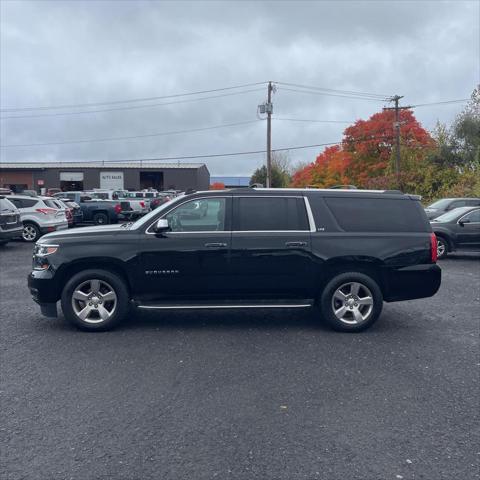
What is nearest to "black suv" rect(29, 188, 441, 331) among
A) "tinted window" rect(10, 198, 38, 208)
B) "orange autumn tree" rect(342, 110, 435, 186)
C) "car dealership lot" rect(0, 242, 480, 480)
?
"car dealership lot" rect(0, 242, 480, 480)

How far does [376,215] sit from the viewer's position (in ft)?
25.4

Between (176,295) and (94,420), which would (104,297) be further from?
(94,420)

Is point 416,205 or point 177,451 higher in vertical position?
point 416,205

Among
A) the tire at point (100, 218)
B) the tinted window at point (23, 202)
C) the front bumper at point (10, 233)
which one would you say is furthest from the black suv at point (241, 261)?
the tire at point (100, 218)

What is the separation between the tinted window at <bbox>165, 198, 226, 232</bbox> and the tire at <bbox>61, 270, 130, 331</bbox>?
105 cm

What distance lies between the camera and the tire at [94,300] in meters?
7.31

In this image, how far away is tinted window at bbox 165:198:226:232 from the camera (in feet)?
24.6

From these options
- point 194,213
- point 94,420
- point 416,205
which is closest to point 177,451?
point 94,420

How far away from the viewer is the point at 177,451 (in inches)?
158

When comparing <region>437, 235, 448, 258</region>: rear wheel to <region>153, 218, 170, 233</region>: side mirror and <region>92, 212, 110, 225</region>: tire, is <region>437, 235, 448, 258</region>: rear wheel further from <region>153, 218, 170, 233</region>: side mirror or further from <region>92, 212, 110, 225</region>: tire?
<region>92, 212, 110, 225</region>: tire

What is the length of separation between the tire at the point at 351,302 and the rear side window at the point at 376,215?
2.29 ft

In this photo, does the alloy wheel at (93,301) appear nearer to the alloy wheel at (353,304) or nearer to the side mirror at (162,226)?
the side mirror at (162,226)

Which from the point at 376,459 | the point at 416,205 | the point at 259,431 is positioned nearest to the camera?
the point at 376,459

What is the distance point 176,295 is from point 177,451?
352 centimetres
